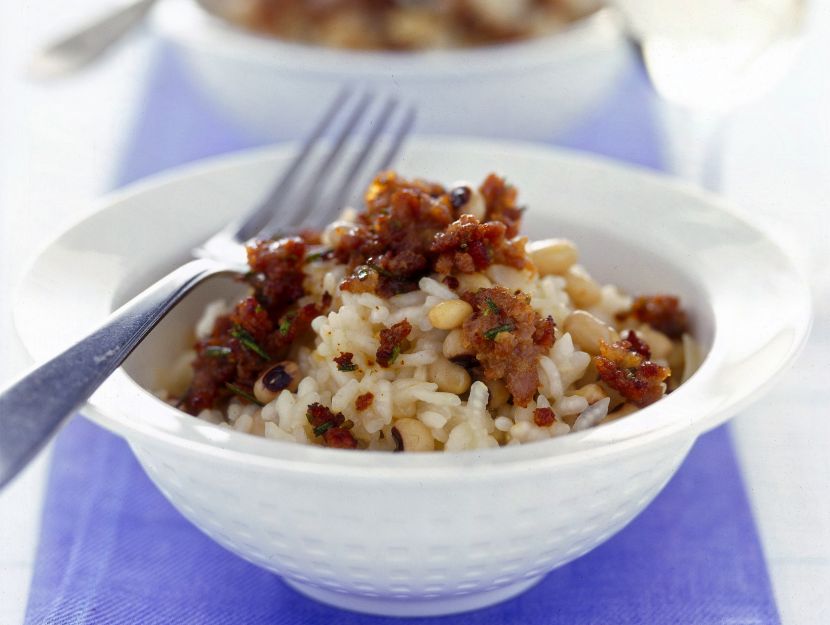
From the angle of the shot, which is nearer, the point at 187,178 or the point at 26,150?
the point at 187,178

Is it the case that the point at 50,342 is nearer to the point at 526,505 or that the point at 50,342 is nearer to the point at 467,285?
the point at 467,285

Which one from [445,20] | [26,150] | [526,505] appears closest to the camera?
[526,505]

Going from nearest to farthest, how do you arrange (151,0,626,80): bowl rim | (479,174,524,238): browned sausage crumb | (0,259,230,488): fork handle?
(0,259,230,488): fork handle
(479,174,524,238): browned sausage crumb
(151,0,626,80): bowl rim

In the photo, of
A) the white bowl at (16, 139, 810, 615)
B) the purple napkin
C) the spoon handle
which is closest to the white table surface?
the purple napkin

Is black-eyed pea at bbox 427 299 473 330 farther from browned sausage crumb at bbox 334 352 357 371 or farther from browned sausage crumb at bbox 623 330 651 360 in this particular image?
browned sausage crumb at bbox 623 330 651 360

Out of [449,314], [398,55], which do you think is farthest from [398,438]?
[398,55]

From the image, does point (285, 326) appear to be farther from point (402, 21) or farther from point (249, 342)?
point (402, 21)

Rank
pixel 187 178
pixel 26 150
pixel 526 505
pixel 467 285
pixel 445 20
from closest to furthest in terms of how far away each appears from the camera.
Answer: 1. pixel 526 505
2. pixel 467 285
3. pixel 187 178
4. pixel 445 20
5. pixel 26 150

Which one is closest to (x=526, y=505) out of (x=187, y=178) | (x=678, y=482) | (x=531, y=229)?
(x=678, y=482)
